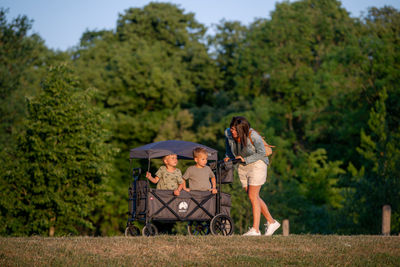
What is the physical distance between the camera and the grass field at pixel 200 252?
294 inches

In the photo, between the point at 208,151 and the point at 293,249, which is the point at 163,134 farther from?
the point at 293,249

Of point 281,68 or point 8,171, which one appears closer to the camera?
point 8,171

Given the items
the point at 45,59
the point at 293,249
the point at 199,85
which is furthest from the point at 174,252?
the point at 45,59

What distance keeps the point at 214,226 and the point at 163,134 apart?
24586 mm

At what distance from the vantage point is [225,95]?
130ft

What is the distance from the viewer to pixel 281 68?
39.3 meters

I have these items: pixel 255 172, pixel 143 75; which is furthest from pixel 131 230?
pixel 143 75

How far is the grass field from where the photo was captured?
7.47m

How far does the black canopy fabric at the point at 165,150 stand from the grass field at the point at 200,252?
1863 mm

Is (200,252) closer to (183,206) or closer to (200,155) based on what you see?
(183,206)

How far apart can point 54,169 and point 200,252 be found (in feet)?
58.6

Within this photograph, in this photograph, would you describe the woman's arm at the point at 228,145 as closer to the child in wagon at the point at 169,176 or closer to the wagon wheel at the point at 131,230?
the child in wagon at the point at 169,176

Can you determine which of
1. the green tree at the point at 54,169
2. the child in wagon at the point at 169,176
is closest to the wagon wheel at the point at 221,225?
the child in wagon at the point at 169,176

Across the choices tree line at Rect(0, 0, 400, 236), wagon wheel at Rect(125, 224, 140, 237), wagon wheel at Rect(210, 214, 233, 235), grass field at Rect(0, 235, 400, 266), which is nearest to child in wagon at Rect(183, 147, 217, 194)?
wagon wheel at Rect(210, 214, 233, 235)
